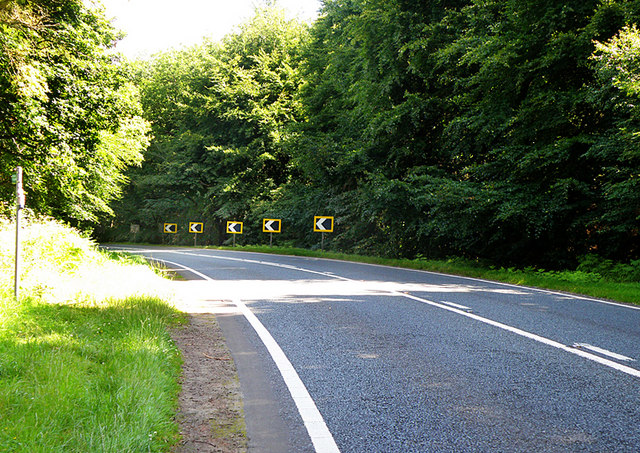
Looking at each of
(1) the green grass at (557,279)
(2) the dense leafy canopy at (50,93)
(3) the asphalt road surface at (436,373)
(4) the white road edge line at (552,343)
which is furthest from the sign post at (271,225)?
(4) the white road edge line at (552,343)

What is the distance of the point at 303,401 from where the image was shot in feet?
13.8

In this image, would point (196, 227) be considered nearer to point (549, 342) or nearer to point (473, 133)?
point (473, 133)

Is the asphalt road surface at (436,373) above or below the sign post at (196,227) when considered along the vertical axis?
below

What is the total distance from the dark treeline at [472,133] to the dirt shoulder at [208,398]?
1035 centimetres

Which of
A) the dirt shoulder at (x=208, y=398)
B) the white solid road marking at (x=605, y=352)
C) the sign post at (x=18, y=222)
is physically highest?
the sign post at (x=18, y=222)

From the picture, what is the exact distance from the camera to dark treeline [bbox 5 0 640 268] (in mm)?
13844

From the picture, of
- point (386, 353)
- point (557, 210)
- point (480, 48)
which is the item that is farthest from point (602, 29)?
point (386, 353)

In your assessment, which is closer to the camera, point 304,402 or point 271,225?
point 304,402

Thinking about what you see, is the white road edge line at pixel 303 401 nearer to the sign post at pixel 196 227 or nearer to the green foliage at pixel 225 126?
the green foliage at pixel 225 126

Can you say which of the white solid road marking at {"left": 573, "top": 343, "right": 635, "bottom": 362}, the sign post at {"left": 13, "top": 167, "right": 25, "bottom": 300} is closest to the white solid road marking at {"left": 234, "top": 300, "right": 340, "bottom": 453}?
the white solid road marking at {"left": 573, "top": 343, "right": 635, "bottom": 362}

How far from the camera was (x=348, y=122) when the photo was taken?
2716 centimetres

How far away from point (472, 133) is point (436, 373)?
14.9 m

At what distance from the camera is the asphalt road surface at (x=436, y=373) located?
11.5 ft

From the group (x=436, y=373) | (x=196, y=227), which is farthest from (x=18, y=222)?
(x=196, y=227)
